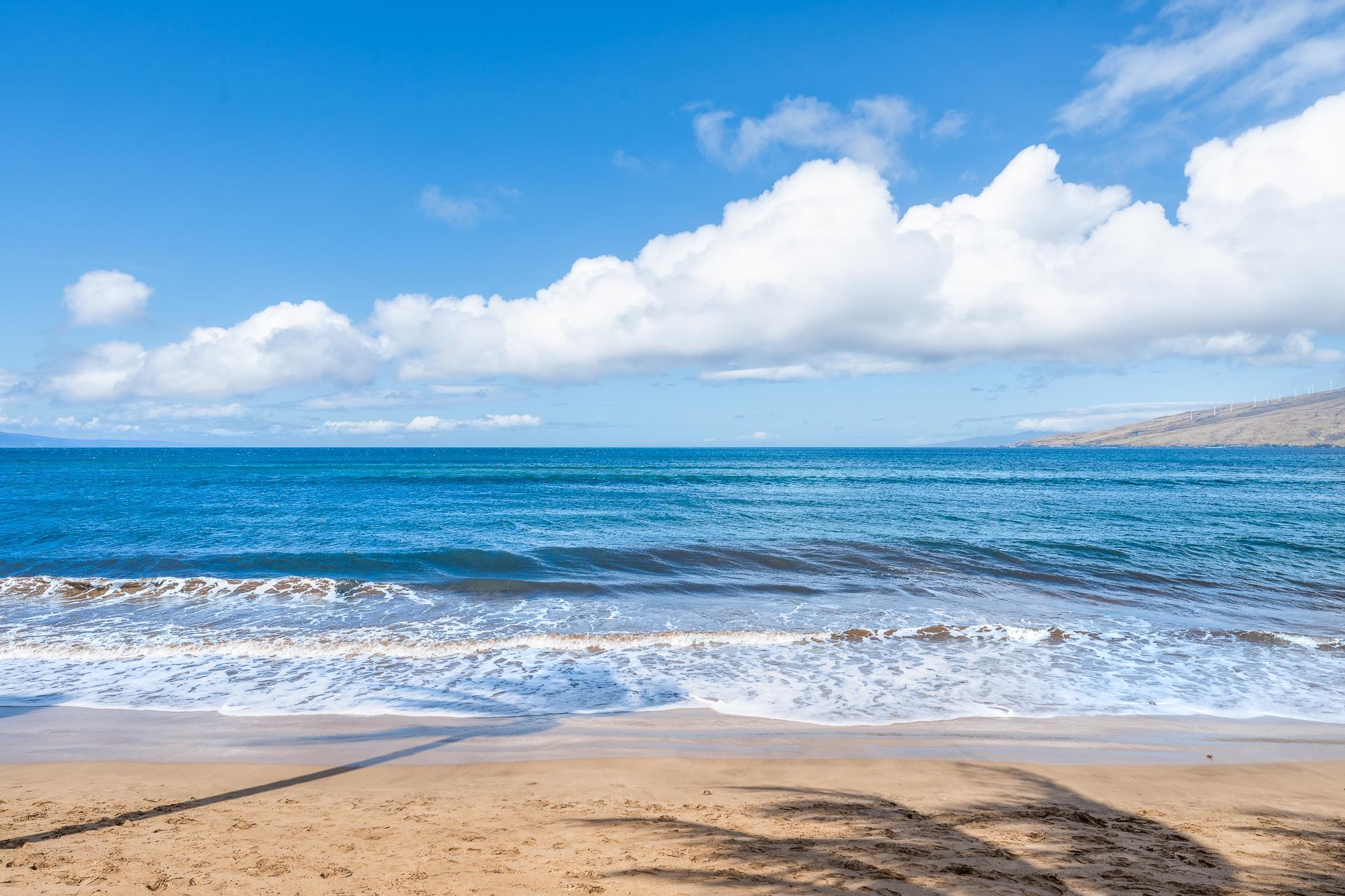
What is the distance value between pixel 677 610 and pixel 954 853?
10914mm

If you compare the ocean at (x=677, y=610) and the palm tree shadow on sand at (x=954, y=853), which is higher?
the palm tree shadow on sand at (x=954, y=853)

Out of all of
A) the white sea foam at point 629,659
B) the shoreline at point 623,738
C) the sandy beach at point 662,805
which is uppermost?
the sandy beach at point 662,805

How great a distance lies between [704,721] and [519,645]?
5262mm

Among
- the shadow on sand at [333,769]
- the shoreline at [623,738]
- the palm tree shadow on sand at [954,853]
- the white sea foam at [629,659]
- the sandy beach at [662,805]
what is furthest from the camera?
the white sea foam at [629,659]

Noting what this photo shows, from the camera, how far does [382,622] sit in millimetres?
14688

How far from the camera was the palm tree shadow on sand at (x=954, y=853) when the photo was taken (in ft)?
16.2

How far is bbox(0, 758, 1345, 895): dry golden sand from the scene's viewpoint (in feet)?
16.4

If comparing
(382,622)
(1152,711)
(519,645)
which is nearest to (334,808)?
(519,645)

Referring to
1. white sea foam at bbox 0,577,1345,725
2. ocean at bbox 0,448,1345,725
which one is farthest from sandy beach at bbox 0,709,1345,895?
ocean at bbox 0,448,1345,725

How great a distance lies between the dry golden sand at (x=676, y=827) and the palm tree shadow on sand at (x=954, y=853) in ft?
0.07

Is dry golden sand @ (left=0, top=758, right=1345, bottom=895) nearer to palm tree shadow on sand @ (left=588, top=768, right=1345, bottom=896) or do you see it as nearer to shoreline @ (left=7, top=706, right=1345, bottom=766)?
palm tree shadow on sand @ (left=588, top=768, right=1345, bottom=896)

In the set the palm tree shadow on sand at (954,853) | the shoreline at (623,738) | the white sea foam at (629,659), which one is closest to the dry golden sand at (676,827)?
the palm tree shadow on sand at (954,853)

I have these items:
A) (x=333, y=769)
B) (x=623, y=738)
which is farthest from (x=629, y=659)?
(x=333, y=769)

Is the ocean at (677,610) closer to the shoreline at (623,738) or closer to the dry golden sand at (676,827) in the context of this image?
the shoreline at (623,738)
